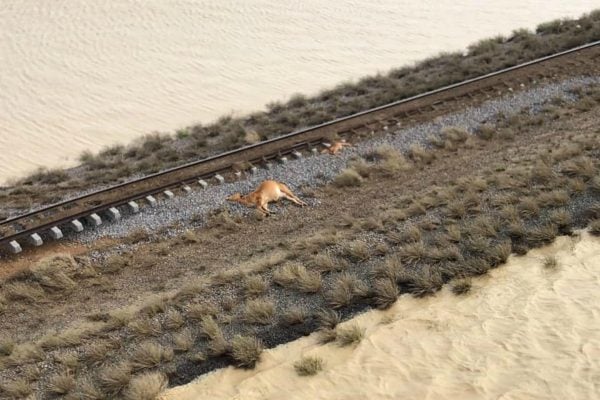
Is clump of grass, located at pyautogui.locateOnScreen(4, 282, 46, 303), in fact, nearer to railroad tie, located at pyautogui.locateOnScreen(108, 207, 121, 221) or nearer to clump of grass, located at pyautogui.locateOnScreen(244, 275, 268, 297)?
railroad tie, located at pyautogui.locateOnScreen(108, 207, 121, 221)

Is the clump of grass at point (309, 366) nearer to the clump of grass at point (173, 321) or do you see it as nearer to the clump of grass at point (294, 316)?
the clump of grass at point (294, 316)

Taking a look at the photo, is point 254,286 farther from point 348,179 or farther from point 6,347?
point 348,179

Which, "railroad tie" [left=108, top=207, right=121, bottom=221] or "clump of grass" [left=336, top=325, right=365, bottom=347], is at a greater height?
"railroad tie" [left=108, top=207, right=121, bottom=221]

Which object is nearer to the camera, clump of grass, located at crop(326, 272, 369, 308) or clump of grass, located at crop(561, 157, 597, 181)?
clump of grass, located at crop(326, 272, 369, 308)

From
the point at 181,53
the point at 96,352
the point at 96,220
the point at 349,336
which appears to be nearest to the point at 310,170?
the point at 96,220

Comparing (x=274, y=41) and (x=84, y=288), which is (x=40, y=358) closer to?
(x=84, y=288)

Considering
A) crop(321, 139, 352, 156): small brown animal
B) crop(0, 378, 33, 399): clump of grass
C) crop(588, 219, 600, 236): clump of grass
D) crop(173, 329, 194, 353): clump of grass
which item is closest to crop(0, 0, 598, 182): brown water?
crop(321, 139, 352, 156): small brown animal

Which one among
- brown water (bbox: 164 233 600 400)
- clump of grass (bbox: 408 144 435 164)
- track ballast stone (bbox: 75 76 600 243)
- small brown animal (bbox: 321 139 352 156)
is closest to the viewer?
brown water (bbox: 164 233 600 400)

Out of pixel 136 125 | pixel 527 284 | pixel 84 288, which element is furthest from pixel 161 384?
pixel 136 125
